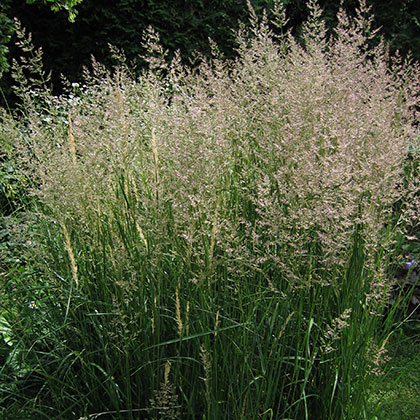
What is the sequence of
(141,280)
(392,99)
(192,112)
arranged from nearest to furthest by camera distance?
1. (141,280)
2. (192,112)
3. (392,99)

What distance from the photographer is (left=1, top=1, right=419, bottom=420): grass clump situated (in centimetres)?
193

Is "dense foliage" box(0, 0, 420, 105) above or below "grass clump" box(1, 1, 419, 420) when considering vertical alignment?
above

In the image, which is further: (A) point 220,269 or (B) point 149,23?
(B) point 149,23

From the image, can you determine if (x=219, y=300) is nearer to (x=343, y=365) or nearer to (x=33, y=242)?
(x=343, y=365)

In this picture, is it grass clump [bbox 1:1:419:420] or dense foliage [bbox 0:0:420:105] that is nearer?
grass clump [bbox 1:1:419:420]

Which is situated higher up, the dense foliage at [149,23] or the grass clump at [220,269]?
the dense foliage at [149,23]

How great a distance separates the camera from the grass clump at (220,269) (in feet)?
6.34

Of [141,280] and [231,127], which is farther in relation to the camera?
[231,127]

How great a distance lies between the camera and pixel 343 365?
2148 mm

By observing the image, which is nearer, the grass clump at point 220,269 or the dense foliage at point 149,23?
the grass clump at point 220,269

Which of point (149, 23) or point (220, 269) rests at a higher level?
point (149, 23)

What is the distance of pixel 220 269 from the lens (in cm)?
231

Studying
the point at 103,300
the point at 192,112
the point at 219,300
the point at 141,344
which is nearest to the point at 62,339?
the point at 103,300

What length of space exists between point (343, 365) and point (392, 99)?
1379mm
